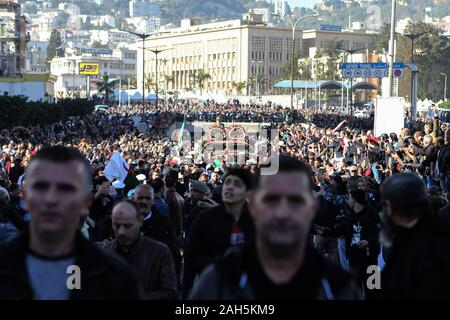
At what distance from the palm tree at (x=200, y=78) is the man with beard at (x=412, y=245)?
155153mm

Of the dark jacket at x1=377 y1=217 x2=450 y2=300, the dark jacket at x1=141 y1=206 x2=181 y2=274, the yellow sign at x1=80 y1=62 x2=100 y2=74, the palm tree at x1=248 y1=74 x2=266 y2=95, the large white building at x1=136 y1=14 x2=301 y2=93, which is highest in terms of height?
the large white building at x1=136 y1=14 x2=301 y2=93

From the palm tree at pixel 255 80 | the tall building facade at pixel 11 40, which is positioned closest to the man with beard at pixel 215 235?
the tall building facade at pixel 11 40

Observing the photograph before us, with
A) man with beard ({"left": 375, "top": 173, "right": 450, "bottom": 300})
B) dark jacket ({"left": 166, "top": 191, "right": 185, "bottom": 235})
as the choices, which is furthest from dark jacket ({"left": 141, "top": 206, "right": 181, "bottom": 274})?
man with beard ({"left": 375, "top": 173, "right": 450, "bottom": 300})

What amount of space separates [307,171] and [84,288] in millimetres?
917

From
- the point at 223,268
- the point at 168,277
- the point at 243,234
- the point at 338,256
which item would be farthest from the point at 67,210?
the point at 338,256

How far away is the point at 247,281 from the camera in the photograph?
3426 millimetres

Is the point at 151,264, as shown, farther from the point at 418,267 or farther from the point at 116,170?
the point at 116,170

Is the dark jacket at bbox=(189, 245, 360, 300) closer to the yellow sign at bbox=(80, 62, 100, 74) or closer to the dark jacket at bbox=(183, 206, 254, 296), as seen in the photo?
the dark jacket at bbox=(183, 206, 254, 296)

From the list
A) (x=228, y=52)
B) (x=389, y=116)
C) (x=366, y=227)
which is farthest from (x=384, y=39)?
(x=366, y=227)

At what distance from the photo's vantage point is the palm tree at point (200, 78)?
6275 inches

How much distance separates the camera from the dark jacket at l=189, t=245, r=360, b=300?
343 centimetres

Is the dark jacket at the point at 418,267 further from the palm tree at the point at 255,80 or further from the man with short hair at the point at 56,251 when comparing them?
the palm tree at the point at 255,80

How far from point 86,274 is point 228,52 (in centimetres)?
16384

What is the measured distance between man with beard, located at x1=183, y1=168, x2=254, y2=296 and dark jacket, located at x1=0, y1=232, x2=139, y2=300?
2287 mm
